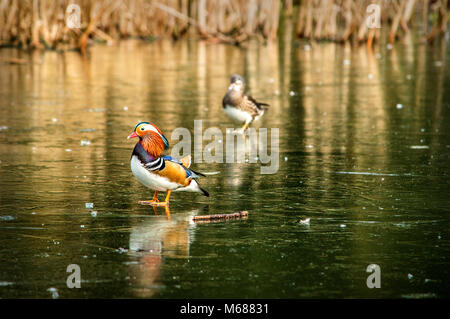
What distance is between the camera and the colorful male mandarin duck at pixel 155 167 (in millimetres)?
8344

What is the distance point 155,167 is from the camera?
833 centimetres

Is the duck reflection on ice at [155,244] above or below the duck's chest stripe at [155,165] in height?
below

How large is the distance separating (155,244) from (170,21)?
2510cm

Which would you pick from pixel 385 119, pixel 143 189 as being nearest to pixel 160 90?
pixel 385 119

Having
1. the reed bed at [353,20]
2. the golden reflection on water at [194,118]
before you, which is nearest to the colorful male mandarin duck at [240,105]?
the golden reflection on water at [194,118]

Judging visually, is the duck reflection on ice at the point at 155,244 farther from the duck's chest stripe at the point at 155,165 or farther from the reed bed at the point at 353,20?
the reed bed at the point at 353,20

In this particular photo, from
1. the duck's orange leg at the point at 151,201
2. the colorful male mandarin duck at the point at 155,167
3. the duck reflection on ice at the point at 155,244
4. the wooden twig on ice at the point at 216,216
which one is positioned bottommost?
the duck reflection on ice at the point at 155,244

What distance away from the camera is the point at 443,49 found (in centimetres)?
2698

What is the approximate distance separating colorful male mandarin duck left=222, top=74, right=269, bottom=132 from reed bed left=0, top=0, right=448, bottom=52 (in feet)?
42.5

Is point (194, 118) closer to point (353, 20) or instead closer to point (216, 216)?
point (216, 216)

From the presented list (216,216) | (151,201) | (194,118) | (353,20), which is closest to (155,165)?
(151,201)

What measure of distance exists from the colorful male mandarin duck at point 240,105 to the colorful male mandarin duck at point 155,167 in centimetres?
492
